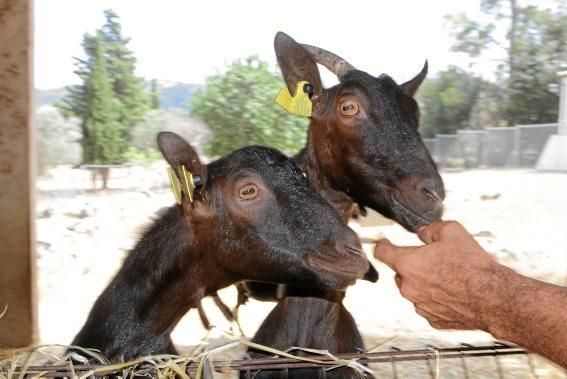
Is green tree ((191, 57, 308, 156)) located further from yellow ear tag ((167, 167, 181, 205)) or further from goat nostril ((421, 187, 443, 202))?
yellow ear tag ((167, 167, 181, 205))

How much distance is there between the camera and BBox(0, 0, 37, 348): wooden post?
5.28 m

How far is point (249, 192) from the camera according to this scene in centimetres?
287

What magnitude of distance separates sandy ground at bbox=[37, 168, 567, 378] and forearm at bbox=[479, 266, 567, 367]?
203cm

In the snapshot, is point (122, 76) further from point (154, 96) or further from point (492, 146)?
point (492, 146)

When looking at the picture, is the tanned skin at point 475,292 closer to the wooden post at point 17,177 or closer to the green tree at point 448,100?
the wooden post at point 17,177

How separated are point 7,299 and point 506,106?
2037 centimetres

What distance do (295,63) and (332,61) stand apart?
32cm

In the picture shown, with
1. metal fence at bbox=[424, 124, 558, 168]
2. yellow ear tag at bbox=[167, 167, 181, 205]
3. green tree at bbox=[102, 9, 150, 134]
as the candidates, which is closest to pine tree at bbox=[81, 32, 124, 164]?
green tree at bbox=[102, 9, 150, 134]

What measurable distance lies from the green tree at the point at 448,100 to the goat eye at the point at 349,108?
19241mm

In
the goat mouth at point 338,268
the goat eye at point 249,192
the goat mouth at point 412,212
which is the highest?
the goat eye at point 249,192

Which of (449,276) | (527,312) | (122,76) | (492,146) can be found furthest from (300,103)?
(492,146)

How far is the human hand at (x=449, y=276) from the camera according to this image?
2.03 meters

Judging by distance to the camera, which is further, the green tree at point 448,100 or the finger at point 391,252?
the green tree at point 448,100

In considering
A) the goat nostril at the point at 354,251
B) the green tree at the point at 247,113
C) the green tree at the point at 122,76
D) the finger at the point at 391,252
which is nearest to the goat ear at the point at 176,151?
the goat nostril at the point at 354,251
